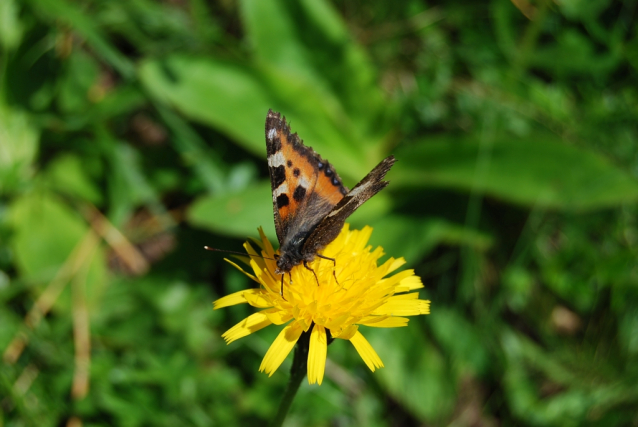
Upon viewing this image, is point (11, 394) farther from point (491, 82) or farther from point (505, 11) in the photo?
point (505, 11)

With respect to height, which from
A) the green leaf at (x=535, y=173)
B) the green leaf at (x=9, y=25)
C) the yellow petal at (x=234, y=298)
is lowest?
the green leaf at (x=535, y=173)

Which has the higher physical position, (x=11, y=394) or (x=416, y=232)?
(x=11, y=394)

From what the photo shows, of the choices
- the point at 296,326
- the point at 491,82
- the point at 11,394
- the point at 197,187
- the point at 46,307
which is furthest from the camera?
the point at 491,82

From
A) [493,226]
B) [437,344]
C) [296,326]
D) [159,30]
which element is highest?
[159,30]

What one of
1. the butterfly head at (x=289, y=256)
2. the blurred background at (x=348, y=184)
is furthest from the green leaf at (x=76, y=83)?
the butterfly head at (x=289, y=256)

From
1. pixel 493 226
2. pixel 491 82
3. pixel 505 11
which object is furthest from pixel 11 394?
pixel 505 11

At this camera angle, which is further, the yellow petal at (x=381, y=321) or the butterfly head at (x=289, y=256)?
the butterfly head at (x=289, y=256)

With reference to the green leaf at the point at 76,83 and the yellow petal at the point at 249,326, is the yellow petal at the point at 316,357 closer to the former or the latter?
the yellow petal at the point at 249,326

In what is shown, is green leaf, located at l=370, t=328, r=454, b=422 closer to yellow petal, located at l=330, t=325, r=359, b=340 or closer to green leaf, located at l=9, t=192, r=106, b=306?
yellow petal, located at l=330, t=325, r=359, b=340
